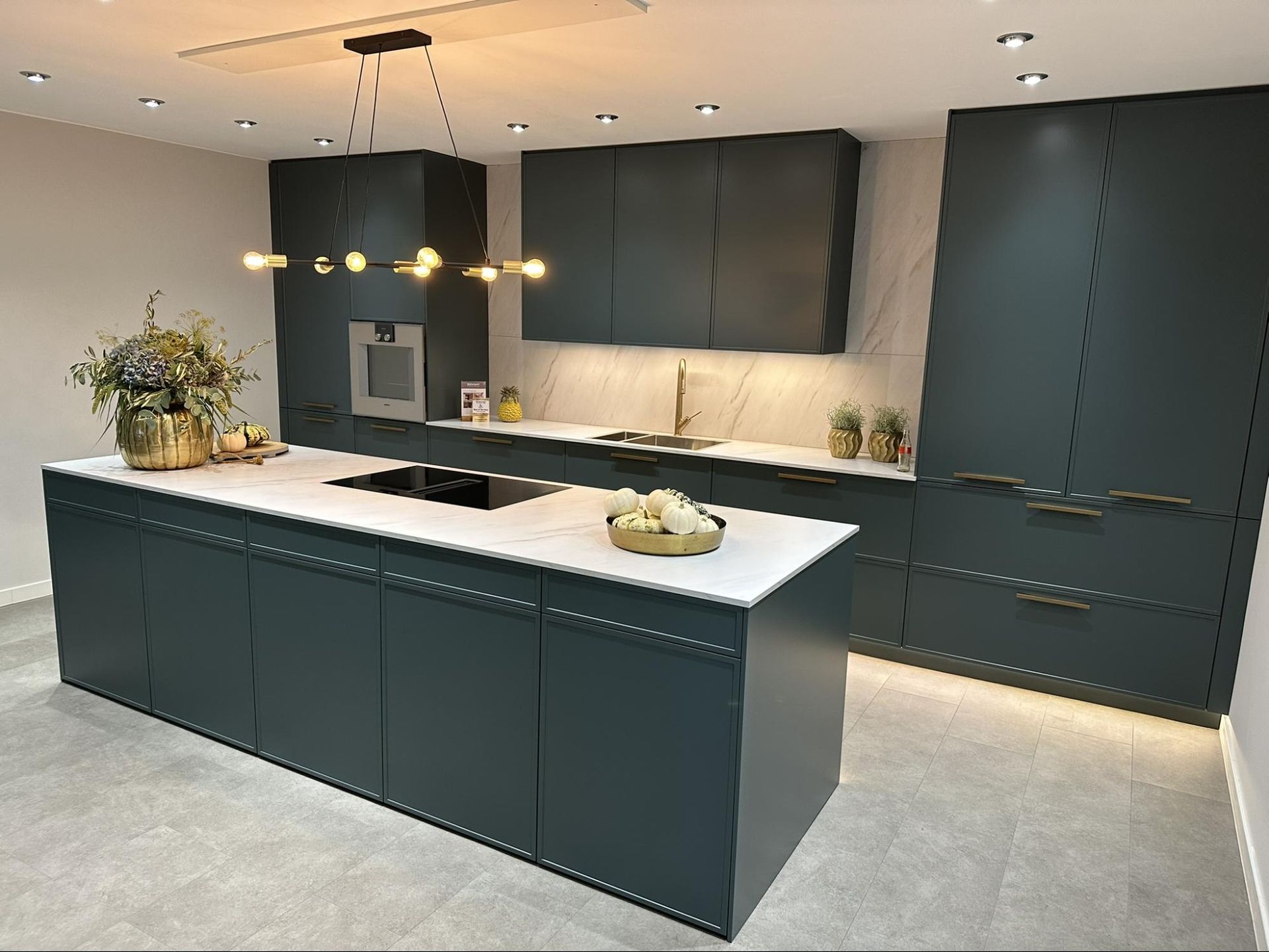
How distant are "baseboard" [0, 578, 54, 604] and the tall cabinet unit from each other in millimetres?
4497

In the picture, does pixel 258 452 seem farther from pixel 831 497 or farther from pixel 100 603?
pixel 831 497

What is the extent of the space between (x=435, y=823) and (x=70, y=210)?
12.8 feet

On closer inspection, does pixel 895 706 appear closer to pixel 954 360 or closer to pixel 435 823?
pixel 954 360

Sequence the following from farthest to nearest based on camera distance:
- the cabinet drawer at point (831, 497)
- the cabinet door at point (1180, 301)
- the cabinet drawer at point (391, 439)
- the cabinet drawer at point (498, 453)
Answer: the cabinet drawer at point (391, 439) → the cabinet drawer at point (498, 453) → the cabinet drawer at point (831, 497) → the cabinet door at point (1180, 301)

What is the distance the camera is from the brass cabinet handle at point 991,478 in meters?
3.83

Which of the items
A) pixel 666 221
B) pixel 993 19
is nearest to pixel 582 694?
pixel 993 19

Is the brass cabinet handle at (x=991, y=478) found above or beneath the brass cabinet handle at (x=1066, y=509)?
above

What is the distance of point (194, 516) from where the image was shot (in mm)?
3188

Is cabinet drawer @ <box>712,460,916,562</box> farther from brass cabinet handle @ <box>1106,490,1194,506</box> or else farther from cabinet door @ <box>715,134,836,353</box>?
brass cabinet handle @ <box>1106,490,1194,506</box>

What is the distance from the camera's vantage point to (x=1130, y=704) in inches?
149

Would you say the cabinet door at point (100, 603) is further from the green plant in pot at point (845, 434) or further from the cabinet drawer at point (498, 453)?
the green plant in pot at point (845, 434)

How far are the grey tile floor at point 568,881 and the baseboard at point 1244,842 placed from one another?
0.11 ft

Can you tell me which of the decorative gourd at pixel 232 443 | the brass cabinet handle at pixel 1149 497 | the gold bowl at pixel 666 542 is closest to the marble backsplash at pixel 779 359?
the brass cabinet handle at pixel 1149 497

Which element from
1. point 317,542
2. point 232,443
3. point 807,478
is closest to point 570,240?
point 807,478
